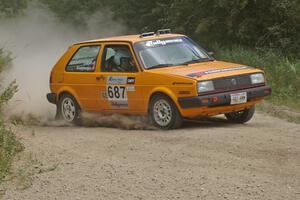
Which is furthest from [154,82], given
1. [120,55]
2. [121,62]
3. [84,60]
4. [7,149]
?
[7,149]

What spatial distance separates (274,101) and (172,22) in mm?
13296

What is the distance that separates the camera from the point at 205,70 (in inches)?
434

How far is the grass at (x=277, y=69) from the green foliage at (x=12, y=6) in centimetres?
1964

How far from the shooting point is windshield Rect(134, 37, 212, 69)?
1161cm

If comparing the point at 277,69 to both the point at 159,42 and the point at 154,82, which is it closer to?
the point at 159,42

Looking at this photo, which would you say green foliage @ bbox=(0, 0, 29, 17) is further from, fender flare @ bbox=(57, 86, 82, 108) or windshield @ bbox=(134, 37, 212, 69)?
windshield @ bbox=(134, 37, 212, 69)

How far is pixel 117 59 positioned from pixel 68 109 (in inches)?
61.8

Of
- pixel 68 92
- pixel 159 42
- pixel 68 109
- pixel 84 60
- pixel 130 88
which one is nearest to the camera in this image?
pixel 130 88

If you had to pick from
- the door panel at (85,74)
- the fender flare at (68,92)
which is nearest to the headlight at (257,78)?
the door panel at (85,74)

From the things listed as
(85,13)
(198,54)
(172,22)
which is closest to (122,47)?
(198,54)

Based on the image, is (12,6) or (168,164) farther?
(12,6)

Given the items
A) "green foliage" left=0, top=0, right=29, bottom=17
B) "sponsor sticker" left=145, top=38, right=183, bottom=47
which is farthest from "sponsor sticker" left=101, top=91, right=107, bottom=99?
"green foliage" left=0, top=0, right=29, bottom=17

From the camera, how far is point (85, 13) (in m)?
38.2

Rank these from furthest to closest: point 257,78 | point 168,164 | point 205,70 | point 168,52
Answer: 1. point 168,52
2. point 257,78
3. point 205,70
4. point 168,164
